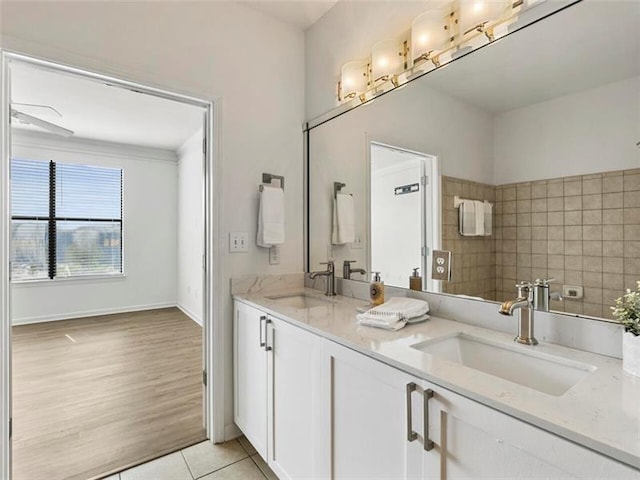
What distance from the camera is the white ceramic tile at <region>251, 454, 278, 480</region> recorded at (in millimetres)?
1632

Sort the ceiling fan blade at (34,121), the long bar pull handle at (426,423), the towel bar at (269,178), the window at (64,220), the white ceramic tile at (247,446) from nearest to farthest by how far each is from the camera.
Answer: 1. the long bar pull handle at (426,423)
2. the white ceramic tile at (247,446)
3. the towel bar at (269,178)
4. the ceiling fan blade at (34,121)
5. the window at (64,220)

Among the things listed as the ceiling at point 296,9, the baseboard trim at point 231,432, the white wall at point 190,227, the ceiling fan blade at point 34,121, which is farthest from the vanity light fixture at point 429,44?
the white wall at point 190,227

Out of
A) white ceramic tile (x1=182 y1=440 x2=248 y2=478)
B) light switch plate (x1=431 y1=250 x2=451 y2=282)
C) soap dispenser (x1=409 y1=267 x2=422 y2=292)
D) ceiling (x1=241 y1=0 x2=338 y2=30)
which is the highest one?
ceiling (x1=241 y1=0 x2=338 y2=30)

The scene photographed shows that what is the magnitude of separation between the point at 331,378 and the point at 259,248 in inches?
42.5

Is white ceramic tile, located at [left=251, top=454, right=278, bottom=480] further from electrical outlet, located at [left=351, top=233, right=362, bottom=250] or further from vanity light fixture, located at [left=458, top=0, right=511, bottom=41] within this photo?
vanity light fixture, located at [left=458, top=0, right=511, bottom=41]

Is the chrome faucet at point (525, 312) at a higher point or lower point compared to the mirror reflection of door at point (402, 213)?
lower

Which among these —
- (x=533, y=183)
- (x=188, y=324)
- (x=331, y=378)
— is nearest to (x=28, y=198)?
(x=188, y=324)

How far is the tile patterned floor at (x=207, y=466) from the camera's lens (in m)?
1.63

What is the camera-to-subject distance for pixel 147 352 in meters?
3.35

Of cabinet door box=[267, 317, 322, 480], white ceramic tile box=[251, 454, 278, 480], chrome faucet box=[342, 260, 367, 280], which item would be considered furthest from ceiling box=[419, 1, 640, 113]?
white ceramic tile box=[251, 454, 278, 480]

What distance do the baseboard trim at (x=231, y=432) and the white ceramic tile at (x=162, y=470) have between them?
25cm

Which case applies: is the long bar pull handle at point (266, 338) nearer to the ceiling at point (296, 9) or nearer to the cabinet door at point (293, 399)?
the cabinet door at point (293, 399)

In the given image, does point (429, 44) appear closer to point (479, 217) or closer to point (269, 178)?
point (479, 217)

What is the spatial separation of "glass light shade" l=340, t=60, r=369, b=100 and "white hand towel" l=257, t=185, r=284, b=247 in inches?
28.5
